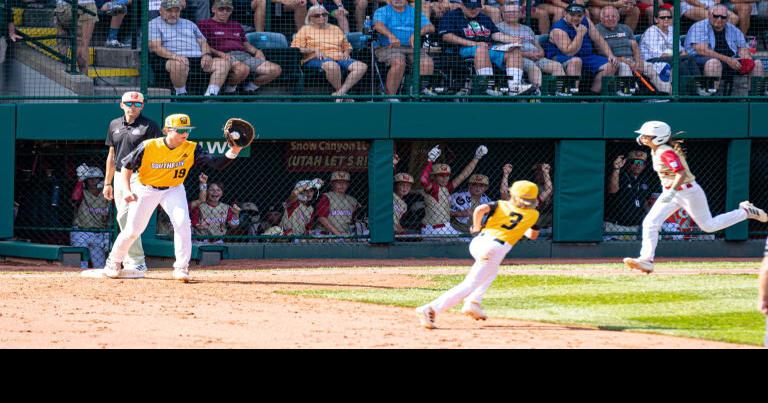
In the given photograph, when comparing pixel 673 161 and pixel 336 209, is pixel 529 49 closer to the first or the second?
pixel 336 209

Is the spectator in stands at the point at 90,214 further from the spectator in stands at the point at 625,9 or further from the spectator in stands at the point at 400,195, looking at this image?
the spectator in stands at the point at 625,9

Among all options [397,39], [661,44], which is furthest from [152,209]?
[661,44]

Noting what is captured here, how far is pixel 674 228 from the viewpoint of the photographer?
15.9 m

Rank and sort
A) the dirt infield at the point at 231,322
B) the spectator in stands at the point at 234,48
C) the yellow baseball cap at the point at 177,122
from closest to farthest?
1. the dirt infield at the point at 231,322
2. the yellow baseball cap at the point at 177,122
3. the spectator in stands at the point at 234,48

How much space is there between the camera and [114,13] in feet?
50.4

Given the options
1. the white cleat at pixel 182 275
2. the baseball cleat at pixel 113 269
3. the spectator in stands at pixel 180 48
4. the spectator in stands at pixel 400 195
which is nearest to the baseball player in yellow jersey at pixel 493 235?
the white cleat at pixel 182 275

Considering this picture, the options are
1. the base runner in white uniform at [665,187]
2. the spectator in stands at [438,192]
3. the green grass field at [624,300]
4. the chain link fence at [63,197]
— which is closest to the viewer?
the green grass field at [624,300]

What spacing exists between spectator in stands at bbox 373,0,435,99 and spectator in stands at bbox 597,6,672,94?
8.14 feet

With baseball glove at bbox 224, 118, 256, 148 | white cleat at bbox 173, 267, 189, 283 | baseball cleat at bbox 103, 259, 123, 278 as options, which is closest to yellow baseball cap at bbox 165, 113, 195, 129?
baseball glove at bbox 224, 118, 256, 148

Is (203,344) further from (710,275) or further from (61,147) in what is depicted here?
(61,147)

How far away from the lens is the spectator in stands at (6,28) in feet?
48.8

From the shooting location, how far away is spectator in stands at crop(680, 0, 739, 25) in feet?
53.8

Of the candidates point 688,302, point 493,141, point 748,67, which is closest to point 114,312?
point 688,302

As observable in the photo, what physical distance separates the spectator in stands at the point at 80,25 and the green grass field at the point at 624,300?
5.64 m
